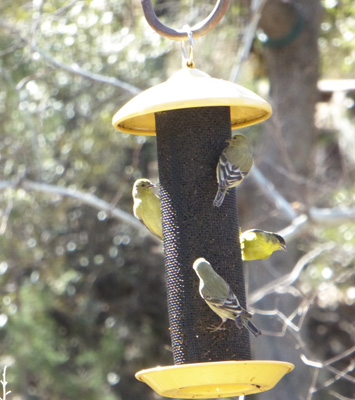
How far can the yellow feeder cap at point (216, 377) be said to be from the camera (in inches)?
156

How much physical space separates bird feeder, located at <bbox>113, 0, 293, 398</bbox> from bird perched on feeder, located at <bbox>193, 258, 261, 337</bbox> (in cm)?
11

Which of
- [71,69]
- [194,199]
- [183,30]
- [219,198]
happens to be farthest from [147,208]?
[71,69]

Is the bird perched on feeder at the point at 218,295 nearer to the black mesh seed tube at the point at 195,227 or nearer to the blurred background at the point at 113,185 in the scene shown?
the black mesh seed tube at the point at 195,227

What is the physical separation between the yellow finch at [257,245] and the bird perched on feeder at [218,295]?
961 millimetres

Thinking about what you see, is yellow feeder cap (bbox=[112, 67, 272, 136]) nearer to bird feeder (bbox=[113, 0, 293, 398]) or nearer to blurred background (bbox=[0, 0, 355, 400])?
bird feeder (bbox=[113, 0, 293, 398])

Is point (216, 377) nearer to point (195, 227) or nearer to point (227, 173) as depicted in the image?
point (195, 227)

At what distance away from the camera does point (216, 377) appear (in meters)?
3.96

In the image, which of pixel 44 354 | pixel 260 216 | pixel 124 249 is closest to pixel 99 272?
pixel 124 249

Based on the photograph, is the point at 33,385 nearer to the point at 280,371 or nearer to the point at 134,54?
the point at 134,54

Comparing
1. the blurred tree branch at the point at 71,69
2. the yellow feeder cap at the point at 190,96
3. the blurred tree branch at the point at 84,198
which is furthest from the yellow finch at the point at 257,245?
the blurred tree branch at the point at 71,69

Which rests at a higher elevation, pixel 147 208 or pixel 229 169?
pixel 229 169

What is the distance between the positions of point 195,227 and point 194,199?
0.16 meters

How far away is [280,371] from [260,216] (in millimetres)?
7205

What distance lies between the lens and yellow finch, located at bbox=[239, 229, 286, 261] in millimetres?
5453
